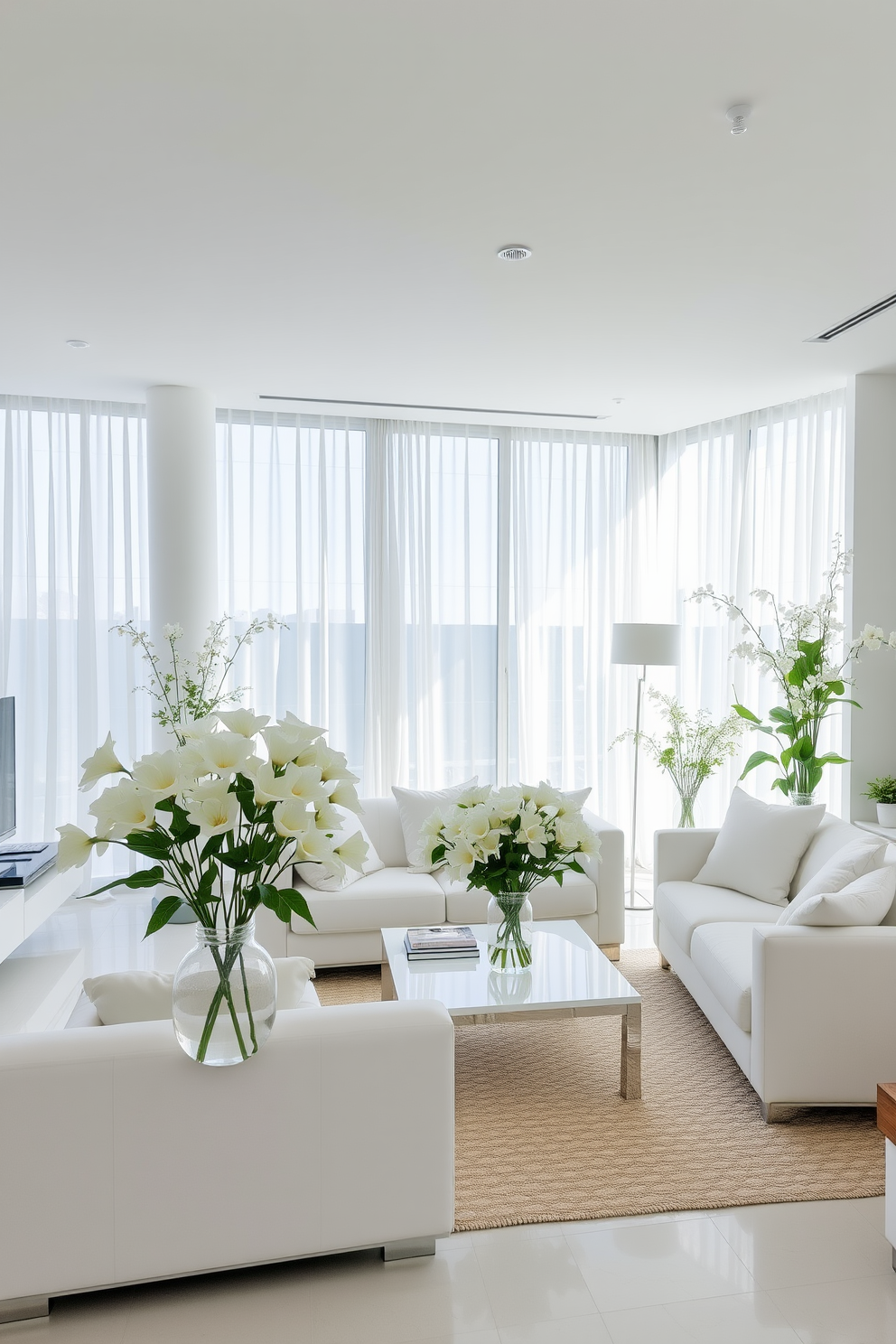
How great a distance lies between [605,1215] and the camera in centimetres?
234

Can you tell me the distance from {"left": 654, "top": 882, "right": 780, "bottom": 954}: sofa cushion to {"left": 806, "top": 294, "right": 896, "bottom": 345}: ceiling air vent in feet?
7.83

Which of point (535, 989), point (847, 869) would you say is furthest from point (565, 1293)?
point (847, 869)

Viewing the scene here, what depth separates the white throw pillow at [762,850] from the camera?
147 inches

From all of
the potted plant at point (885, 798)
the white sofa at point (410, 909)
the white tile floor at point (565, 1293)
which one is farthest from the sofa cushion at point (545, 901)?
the white tile floor at point (565, 1293)

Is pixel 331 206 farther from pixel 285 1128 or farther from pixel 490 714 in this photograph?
pixel 490 714

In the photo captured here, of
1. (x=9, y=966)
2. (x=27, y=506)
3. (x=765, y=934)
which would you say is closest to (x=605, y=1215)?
(x=765, y=934)

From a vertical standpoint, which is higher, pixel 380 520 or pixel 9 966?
pixel 380 520

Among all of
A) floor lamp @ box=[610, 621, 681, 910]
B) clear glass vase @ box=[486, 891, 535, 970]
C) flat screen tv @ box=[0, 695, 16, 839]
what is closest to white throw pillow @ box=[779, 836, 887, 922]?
clear glass vase @ box=[486, 891, 535, 970]

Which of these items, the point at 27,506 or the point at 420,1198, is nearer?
the point at 420,1198

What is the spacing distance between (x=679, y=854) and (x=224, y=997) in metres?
2.70

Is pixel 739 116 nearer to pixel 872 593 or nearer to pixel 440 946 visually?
pixel 440 946

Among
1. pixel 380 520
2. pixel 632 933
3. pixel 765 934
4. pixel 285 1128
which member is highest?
pixel 380 520

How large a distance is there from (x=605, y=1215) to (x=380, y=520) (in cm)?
418

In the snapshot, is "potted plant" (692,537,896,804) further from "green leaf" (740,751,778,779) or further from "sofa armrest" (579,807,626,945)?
"sofa armrest" (579,807,626,945)
